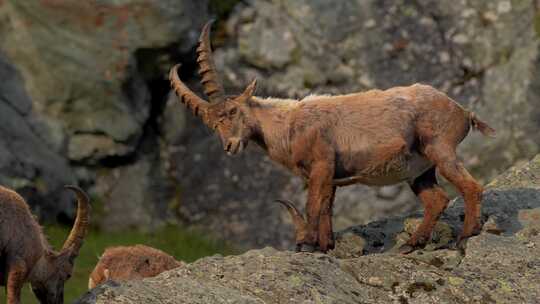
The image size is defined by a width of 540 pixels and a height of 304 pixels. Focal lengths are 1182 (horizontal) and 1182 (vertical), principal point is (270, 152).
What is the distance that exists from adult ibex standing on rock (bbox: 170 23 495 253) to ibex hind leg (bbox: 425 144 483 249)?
0.4 inches

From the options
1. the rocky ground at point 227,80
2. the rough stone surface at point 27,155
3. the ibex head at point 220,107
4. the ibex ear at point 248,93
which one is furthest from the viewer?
the rocky ground at point 227,80

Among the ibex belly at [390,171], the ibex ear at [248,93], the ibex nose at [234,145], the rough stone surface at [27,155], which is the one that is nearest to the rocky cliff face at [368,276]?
the ibex belly at [390,171]

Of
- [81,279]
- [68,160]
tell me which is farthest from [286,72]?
[81,279]

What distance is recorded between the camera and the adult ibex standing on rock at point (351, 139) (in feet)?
39.3

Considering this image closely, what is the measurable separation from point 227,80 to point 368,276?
50.5 ft

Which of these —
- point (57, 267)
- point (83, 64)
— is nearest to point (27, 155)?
point (83, 64)

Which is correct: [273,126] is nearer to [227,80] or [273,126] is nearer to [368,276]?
[368,276]

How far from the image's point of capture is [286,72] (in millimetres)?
25594

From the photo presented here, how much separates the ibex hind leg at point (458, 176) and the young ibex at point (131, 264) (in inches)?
164

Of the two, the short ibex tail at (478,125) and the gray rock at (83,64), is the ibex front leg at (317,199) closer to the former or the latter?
the short ibex tail at (478,125)

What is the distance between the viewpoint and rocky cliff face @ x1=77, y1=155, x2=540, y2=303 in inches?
389

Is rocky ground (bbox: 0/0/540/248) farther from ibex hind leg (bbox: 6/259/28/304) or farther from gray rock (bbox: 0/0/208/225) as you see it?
ibex hind leg (bbox: 6/259/28/304)

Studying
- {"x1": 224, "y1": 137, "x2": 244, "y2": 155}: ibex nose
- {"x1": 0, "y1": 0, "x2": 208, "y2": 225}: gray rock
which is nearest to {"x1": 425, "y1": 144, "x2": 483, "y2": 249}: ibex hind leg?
{"x1": 224, "y1": 137, "x2": 244, "y2": 155}: ibex nose

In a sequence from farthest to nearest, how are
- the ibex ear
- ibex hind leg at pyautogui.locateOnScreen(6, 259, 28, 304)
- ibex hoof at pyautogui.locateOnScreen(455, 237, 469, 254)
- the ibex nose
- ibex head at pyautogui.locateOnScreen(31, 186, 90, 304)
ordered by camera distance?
the ibex ear
the ibex nose
ibex head at pyautogui.locateOnScreen(31, 186, 90, 304)
ibex hoof at pyautogui.locateOnScreen(455, 237, 469, 254)
ibex hind leg at pyautogui.locateOnScreen(6, 259, 28, 304)
